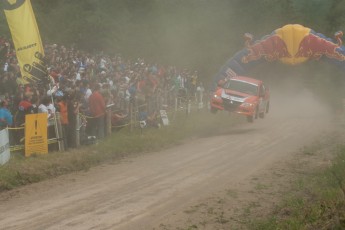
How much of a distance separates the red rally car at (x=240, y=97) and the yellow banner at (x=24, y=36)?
1167 cm

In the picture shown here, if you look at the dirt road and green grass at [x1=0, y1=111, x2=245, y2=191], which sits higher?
green grass at [x1=0, y1=111, x2=245, y2=191]

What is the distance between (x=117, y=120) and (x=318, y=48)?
1288 cm

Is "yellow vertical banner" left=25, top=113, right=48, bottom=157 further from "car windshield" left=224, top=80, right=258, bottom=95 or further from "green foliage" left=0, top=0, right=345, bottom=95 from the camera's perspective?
"green foliage" left=0, top=0, right=345, bottom=95

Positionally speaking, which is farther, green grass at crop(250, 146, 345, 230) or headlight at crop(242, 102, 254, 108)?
headlight at crop(242, 102, 254, 108)

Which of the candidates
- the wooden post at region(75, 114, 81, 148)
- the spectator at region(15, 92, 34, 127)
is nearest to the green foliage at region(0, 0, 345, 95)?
the wooden post at region(75, 114, 81, 148)

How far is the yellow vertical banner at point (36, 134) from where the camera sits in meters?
15.4

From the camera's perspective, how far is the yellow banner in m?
15.1

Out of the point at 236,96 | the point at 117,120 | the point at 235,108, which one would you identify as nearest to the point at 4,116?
the point at 117,120

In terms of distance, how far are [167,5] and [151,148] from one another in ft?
120

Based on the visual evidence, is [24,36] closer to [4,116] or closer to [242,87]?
[4,116]

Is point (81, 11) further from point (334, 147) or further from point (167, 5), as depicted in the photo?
point (334, 147)

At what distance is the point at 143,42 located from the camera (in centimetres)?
4725

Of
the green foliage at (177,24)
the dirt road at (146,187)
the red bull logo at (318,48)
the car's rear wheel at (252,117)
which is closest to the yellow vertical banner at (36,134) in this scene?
the dirt road at (146,187)

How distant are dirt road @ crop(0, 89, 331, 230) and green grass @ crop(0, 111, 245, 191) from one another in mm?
487
